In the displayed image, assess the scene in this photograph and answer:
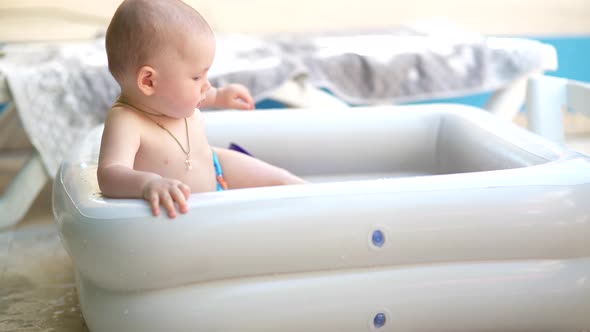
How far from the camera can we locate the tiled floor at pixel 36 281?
4.41 feet

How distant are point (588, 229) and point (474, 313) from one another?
211 millimetres

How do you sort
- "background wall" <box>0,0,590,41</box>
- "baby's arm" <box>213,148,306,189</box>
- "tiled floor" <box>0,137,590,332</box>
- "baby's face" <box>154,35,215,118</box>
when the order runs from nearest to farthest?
"baby's face" <box>154,35,215,118</box> → "tiled floor" <box>0,137,590,332</box> → "baby's arm" <box>213,148,306,189</box> → "background wall" <box>0,0,590,41</box>

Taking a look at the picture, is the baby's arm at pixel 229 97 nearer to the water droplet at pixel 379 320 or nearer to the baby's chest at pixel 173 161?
the baby's chest at pixel 173 161

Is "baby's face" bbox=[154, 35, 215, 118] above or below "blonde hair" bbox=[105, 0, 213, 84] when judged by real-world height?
below

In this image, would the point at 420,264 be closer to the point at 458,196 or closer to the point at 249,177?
the point at 458,196

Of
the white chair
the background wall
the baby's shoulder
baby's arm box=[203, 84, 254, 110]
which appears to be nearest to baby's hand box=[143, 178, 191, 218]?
the baby's shoulder

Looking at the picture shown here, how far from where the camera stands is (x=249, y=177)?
1486 mm

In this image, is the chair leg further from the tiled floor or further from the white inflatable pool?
the tiled floor

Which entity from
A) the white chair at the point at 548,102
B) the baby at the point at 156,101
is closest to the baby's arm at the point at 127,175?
the baby at the point at 156,101

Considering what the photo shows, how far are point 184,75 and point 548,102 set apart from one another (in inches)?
37.5

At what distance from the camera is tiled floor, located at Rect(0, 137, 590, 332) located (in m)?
1.34

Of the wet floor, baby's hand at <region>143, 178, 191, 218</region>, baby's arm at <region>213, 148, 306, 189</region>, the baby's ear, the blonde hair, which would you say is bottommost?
the wet floor

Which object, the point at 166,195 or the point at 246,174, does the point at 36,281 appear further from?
the point at 166,195

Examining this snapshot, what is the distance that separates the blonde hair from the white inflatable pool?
0.21m
